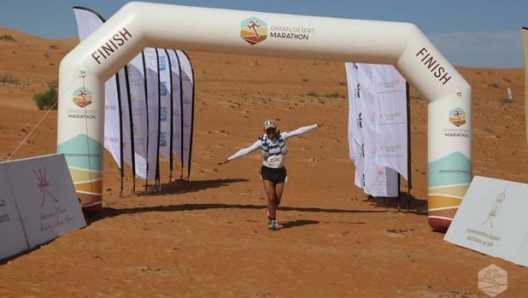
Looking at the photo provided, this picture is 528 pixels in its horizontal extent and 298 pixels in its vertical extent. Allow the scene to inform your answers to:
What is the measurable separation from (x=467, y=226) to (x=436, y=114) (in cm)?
216

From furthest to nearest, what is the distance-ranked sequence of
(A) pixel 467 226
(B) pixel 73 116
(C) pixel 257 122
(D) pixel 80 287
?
(C) pixel 257 122 < (B) pixel 73 116 < (A) pixel 467 226 < (D) pixel 80 287

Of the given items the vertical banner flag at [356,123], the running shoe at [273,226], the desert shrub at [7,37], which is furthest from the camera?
the desert shrub at [7,37]

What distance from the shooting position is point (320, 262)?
384 inches

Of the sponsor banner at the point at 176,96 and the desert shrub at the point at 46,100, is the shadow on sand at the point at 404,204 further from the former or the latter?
the desert shrub at the point at 46,100

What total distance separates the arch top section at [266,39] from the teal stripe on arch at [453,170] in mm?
1075

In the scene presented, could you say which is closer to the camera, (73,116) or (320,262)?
(320,262)

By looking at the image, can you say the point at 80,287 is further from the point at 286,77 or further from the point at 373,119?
the point at 286,77

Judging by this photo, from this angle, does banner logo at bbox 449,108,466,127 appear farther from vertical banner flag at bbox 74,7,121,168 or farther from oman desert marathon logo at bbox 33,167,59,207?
vertical banner flag at bbox 74,7,121,168

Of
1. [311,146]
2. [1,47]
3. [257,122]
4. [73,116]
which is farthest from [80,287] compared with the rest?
[1,47]

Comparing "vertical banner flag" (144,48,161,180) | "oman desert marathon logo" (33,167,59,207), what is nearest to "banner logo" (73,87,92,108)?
"oman desert marathon logo" (33,167,59,207)

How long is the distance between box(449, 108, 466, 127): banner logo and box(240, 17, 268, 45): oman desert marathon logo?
3.41 m

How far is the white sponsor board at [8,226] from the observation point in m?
8.83

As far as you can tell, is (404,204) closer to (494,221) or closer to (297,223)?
(297,223)

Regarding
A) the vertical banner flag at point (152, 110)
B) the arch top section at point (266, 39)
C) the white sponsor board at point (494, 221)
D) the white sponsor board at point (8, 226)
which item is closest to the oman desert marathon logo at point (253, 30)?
the arch top section at point (266, 39)
